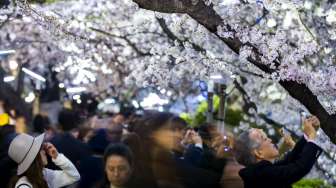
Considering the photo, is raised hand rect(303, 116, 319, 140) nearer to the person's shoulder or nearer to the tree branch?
the tree branch

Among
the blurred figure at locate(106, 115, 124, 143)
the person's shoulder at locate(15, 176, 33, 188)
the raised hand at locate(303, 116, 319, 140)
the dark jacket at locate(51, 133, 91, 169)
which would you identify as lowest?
the blurred figure at locate(106, 115, 124, 143)

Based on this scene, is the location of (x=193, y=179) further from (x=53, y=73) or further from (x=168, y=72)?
(x=53, y=73)

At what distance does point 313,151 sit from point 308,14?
211 inches

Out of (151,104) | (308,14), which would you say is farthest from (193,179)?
(151,104)

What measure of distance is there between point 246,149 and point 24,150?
1.83 metres

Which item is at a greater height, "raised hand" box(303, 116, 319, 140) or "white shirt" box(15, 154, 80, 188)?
"raised hand" box(303, 116, 319, 140)

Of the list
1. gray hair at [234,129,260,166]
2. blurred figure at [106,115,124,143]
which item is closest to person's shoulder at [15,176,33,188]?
gray hair at [234,129,260,166]

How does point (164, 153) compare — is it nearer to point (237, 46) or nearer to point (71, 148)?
point (237, 46)

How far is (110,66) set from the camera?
1588 centimetres

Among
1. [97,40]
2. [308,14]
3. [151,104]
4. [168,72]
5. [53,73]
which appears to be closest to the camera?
[168,72]

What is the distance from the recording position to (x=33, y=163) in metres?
4.04

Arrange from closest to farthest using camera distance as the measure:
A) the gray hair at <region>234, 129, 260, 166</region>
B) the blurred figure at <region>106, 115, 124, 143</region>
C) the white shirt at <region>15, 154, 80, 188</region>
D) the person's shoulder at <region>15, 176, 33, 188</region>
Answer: the person's shoulder at <region>15, 176, 33, 188</region>, the white shirt at <region>15, 154, 80, 188</region>, the gray hair at <region>234, 129, 260, 166</region>, the blurred figure at <region>106, 115, 124, 143</region>

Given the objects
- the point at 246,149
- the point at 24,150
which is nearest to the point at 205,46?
the point at 246,149

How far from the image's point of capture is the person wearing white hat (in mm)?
3980
